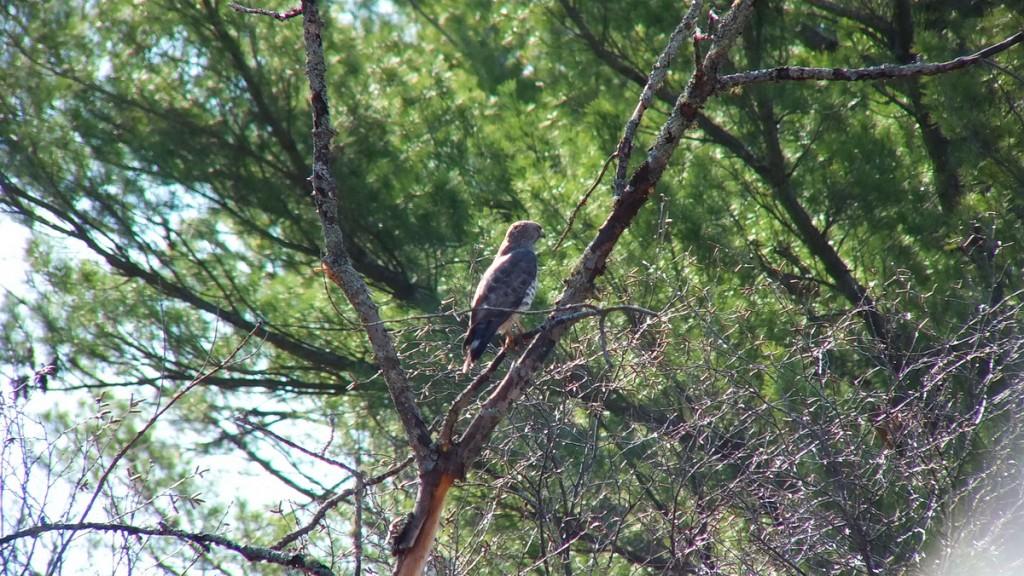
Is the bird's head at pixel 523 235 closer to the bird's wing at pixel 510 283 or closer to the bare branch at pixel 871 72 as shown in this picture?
the bird's wing at pixel 510 283

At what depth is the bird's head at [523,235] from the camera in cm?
666

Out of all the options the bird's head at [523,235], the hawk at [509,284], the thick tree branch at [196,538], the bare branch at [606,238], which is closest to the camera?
the thick tree branch at [196,538]

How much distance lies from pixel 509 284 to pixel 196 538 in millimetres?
3346

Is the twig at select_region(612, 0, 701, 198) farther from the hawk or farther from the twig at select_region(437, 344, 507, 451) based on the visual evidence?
the hawk

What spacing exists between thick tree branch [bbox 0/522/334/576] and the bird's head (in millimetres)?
3469

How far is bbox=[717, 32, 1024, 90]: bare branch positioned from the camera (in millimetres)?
3113

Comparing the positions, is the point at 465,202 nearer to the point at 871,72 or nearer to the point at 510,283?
the point at 510,283

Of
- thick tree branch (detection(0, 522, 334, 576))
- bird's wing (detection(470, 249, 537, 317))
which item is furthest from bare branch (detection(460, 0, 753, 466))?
bird's wing (detection(470, 249, 537, 317))

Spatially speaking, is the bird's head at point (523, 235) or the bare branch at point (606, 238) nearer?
the bare branch at point (606, 238)

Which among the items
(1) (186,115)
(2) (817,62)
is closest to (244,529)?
(1) (186,115)

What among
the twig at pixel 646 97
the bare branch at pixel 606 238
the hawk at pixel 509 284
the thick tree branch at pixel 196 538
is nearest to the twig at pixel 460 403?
the bare branch at pixel 606 238

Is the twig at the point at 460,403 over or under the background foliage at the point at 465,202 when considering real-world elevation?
under

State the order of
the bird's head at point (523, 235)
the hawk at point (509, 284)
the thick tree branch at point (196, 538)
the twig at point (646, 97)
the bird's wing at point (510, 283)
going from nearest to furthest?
1. the thick tree branch at point (196, 538)
2. the twig at point (646, 97)
3. the hawk at point (509, 284)
4. the bird's wing at point (510, 283)
5. the bird's head at point (523, 235)

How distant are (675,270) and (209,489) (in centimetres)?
308
